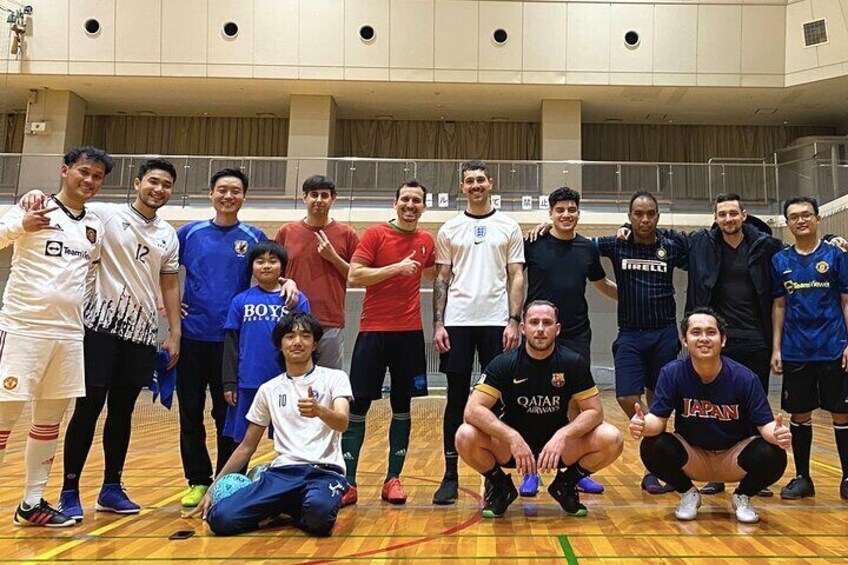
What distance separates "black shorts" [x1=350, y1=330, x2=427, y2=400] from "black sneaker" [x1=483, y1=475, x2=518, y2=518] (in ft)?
2.69

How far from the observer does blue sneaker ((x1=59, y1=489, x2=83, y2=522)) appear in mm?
3639

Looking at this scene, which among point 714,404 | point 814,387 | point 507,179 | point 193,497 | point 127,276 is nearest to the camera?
point 714,404

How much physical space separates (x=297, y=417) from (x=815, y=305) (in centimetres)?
344

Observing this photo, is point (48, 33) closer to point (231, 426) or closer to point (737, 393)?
point (231, 426)

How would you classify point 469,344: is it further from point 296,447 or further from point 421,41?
point 421,41

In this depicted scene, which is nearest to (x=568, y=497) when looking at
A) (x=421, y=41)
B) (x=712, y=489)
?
(x=712, y=489)

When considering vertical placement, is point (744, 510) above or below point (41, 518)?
above

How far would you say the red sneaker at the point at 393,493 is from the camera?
412 cm

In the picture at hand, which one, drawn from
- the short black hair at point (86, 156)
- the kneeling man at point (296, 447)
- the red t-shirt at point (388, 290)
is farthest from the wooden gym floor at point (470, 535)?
the short black hair at point (86, 156)

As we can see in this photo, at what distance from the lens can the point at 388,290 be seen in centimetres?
439

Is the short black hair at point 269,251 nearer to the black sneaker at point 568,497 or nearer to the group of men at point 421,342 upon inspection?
the group of men at point 421,342

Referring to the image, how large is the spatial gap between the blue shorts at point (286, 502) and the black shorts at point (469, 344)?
110cm

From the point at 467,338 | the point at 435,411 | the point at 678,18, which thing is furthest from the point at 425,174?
the point at 467,338

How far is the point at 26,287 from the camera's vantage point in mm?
3459
